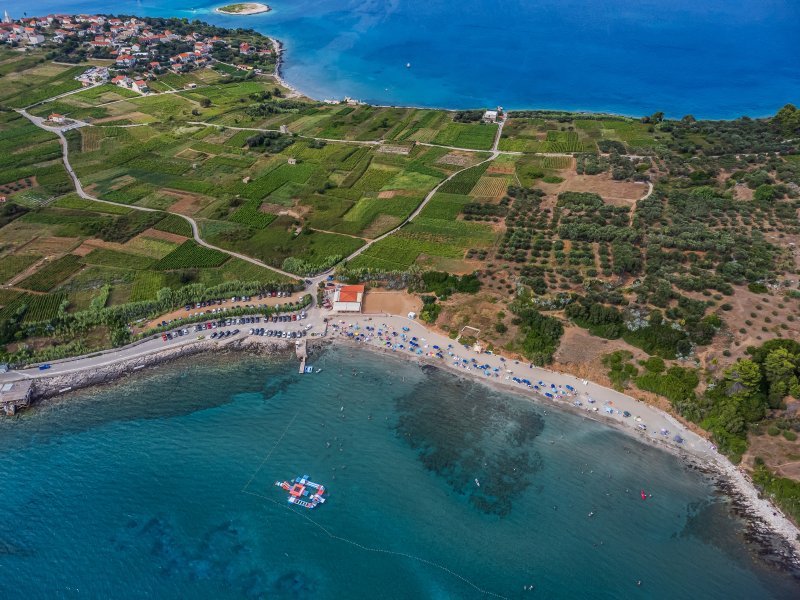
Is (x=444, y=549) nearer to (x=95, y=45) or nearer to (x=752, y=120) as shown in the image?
(x=752, y=120)

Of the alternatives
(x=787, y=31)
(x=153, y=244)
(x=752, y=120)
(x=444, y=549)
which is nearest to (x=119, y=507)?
(x=444, y=549)

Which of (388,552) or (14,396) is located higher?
(14,396)

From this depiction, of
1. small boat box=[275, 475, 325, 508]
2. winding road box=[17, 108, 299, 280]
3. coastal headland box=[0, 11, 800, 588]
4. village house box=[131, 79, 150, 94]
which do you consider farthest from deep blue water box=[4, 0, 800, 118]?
small boat box=[275, 475, 325, 508]

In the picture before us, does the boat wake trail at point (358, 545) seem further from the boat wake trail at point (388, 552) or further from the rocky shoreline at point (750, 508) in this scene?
the rocky shoreline at point (750, 508)

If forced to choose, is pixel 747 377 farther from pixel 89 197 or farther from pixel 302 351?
pixel 89 197

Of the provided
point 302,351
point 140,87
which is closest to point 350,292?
point 302,351
